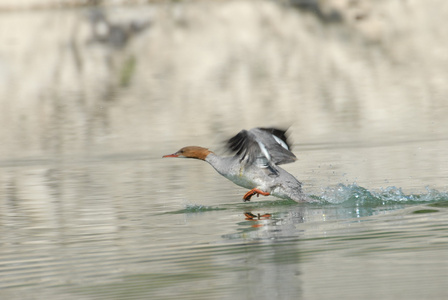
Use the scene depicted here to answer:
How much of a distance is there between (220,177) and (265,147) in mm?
2957

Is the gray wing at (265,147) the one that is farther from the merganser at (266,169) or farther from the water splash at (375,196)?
the water splash at (375,196)

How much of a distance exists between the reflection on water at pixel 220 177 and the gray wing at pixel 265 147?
60cm

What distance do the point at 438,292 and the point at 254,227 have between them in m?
3.83

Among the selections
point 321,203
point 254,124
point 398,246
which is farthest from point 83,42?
point 398,246

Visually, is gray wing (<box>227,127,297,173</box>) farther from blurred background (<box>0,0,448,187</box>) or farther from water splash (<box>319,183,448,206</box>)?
blurred background (<box>0,0,448,187</box>)

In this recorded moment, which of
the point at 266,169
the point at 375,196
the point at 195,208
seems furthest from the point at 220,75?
the point at 375,196

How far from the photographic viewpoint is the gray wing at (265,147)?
11859mm

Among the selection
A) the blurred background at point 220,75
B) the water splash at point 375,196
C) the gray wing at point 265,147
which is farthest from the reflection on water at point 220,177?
the gray wing at point 265,147

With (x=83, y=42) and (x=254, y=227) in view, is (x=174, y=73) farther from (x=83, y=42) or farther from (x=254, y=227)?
(x=254, y=227)

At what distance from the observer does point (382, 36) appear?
47375 millimetres

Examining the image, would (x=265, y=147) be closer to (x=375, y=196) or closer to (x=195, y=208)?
(x=195, y=208)

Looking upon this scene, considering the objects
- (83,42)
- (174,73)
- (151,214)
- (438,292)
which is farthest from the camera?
(83,42)

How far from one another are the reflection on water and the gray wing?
0.60m

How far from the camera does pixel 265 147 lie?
1234 cm
